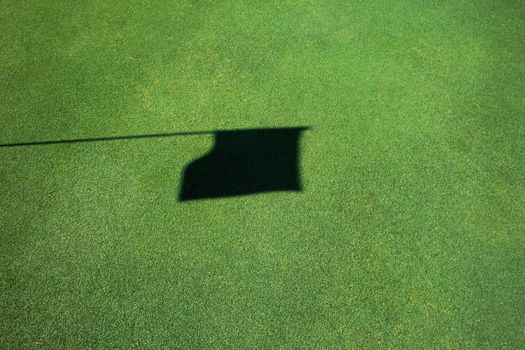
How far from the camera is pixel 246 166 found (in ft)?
16.2

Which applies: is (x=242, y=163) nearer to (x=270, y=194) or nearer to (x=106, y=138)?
(x=270, y=194)

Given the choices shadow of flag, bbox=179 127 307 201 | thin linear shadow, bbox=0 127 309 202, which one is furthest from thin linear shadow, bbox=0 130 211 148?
shadow of flag, bbox=179 127 307 201

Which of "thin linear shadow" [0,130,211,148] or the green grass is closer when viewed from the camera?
the green grass

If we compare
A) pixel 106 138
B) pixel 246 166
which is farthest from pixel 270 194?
pixel 106 138

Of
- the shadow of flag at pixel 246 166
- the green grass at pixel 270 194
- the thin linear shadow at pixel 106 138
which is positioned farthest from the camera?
the thin linear shadow at pixel 106 138

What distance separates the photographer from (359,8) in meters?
6.95

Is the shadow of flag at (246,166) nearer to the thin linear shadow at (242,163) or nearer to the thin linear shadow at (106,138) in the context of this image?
the thin linear shadow at (242,163)

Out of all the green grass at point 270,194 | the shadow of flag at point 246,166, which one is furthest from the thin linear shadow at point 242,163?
the green grass at point 270,194

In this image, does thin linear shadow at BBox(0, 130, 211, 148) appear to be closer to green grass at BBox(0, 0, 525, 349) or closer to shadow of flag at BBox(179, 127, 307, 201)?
green grass at BBox(0, 0, 525, 349)

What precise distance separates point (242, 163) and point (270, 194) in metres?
0.51

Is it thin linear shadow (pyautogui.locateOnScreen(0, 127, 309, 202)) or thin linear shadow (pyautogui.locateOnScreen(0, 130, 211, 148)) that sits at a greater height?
thin linear shadow (pyautogui.locateOnScreen(0, 130, 211, 148))

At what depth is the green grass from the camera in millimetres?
3914

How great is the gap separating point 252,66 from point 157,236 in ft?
8.99

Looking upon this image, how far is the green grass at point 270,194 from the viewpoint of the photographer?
154 inches
